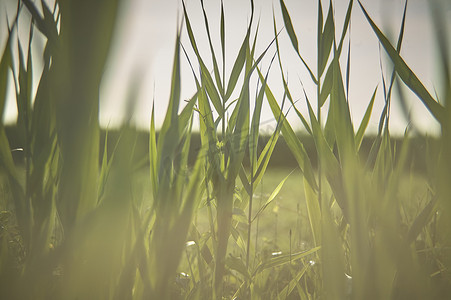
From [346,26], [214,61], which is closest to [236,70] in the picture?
[214,61]

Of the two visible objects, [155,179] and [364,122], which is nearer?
[155,179]

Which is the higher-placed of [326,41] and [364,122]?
[326,41]

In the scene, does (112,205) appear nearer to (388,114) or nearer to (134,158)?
(134,158)

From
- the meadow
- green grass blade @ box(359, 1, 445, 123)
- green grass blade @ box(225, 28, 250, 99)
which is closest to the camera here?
the meadow

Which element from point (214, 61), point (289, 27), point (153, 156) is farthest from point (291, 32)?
point (153, 156)

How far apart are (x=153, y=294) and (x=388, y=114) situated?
0.36 metres

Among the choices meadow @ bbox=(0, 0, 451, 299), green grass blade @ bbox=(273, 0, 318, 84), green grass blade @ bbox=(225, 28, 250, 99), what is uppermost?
green grass blade @ bbox=(273, 0, 318, 84)

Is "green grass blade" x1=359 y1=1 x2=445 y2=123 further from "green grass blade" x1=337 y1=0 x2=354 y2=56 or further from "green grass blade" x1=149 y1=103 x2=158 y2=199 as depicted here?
"green grass blade" x1=149 y1=103 x2=158 y2=199

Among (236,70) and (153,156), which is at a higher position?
(236,70)

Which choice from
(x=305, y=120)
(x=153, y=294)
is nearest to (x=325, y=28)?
(x=305, y=120)

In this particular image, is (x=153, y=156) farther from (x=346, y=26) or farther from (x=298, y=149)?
(x=346, y=26)

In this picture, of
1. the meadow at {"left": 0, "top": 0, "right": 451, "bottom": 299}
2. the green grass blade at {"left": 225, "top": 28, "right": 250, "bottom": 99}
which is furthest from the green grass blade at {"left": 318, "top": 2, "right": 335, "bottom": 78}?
the green grass blade at {"left": 225, "top": 28, "right": 250, "bottom": 99}

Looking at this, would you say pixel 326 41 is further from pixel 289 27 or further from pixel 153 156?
pixel 153 156

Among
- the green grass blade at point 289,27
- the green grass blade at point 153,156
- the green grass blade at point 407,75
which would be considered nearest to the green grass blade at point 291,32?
the green grass blade at point 289,27
